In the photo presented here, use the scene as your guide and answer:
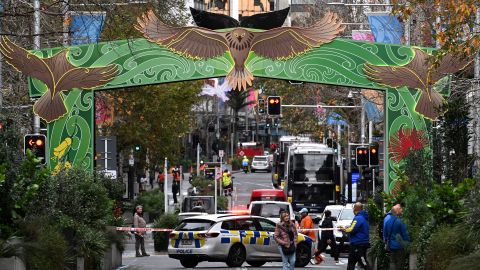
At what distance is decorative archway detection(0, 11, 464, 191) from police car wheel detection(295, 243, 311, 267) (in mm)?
3926

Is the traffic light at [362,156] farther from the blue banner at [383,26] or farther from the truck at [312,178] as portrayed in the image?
the truck at [312,178]

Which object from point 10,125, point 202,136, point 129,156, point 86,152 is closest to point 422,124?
point 86,152

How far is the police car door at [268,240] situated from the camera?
35094 mm

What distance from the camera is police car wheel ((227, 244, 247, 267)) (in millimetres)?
34625

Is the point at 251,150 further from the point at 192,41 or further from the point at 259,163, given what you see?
the point at 192,41

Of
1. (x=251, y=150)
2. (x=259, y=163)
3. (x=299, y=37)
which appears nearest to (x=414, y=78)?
(x=299, y=37)

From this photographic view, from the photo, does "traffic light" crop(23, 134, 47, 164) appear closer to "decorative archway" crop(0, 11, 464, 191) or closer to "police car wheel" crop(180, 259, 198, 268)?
"decorative archway" crop(0, 11, 464, 191)

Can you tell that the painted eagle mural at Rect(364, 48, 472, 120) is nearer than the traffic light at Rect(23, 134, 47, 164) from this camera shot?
No

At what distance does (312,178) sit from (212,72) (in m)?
33.1

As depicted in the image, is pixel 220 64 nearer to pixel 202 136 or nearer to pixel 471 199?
pixel 471 199

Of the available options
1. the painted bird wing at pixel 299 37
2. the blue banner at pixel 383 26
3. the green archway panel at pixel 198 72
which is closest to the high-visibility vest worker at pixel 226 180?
the blue banner at pixel 383 26

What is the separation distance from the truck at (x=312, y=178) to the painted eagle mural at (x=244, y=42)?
3184 cm

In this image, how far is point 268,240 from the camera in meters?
35.1

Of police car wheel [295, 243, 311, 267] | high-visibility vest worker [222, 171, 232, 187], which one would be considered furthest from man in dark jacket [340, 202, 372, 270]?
high-visibility vest worker [222, 171, 232, 187]
